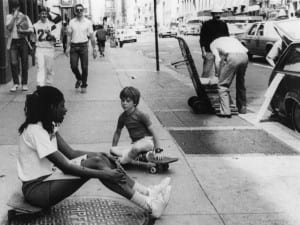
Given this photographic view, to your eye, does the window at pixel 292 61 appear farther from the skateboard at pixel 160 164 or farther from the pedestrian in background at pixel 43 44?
the pedestrian in background at pixel 43 44

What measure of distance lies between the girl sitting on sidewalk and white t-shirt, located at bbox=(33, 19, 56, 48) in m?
7.24

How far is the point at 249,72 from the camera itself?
18344mm

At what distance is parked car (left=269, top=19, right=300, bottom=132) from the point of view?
26.7 feet

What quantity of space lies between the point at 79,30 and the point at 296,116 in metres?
5.62

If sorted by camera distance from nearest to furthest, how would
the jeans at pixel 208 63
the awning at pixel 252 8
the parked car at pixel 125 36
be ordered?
the jeans at pixel 208 63 < the parked car at pixel 125 36 < the awning at pixel 252 8

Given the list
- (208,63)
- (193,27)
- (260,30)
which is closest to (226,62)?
(208,63)

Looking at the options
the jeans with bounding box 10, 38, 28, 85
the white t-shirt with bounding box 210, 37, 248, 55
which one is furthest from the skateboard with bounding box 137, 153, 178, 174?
the jeans with bounding box 10, 38, 28, 85

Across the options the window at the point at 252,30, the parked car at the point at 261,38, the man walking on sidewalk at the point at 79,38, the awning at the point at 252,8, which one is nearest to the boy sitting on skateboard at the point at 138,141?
the man walking on sidewalk at the point at 79,38

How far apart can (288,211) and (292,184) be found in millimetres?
827

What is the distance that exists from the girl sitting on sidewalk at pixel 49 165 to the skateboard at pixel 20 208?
43 mm

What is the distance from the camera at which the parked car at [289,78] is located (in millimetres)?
8125

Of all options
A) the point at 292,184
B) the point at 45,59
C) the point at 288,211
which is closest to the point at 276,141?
the point at 292,184

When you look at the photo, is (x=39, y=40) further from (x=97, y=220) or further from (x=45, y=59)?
(x=97, y=220)

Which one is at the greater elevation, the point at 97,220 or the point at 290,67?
the point at 290,67
